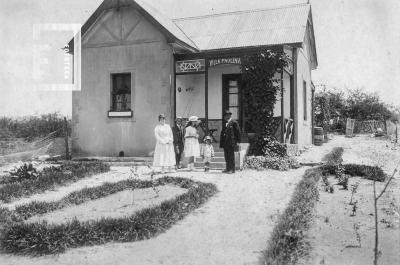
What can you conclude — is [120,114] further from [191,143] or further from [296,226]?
[296,226]

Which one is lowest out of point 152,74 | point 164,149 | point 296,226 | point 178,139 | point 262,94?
point 296,226

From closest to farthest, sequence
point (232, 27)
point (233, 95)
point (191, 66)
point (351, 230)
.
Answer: point (351, 230)
point (191, 66)
point (233, 95)
point (232, 27)

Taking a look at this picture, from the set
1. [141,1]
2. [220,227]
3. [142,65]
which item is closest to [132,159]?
[142,65]

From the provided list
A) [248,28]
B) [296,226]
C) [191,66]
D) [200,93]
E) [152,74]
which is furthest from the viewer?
[248,28]

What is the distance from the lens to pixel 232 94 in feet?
48.7

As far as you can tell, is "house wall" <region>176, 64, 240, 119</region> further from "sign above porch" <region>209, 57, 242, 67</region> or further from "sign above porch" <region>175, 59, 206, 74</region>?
"sign above porch" <region>209, 57, 242, 67</region>

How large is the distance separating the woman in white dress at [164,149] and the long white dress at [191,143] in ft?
1.52

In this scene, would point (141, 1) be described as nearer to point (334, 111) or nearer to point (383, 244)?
point (383, 244)

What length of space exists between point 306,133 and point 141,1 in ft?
30.2

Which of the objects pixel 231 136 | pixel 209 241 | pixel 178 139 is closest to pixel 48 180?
pixel 178 139

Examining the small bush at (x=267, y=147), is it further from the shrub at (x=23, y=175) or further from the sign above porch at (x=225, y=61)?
the shrub at (x=23, y=175)

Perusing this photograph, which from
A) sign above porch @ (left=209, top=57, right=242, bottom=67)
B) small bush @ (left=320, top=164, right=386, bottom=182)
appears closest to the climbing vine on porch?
sign above porch @ (left=209, top=57, right=242, bottom=67)

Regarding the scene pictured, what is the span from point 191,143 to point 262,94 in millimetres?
2791

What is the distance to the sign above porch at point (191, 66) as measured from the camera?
42.8ft
